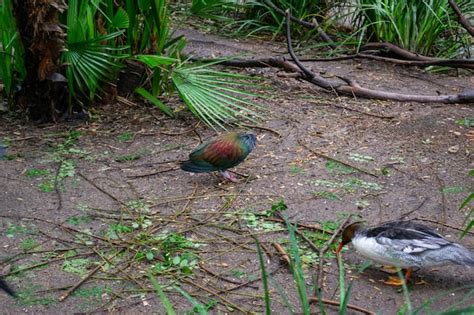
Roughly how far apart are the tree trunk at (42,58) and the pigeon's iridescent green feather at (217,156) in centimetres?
165

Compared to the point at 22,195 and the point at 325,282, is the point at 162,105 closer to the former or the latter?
the point at 22,195

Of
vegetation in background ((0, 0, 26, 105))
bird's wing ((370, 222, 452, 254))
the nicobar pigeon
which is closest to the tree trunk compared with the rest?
vegetation in background ((0, 0, 26, 105))

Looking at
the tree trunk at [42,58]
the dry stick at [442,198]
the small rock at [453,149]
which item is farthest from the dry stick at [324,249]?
the tree trunk at [42,58]

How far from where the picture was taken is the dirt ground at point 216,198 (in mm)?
3656

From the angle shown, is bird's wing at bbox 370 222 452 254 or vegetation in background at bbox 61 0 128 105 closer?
bird's wing at bbox 370 222 452 254

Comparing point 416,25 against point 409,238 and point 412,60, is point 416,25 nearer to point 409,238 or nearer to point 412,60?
point 412,60

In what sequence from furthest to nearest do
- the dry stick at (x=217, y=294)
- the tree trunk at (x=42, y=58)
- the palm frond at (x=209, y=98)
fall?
the palm frond at (x=209, y=98)
the tree trunk at (x=42, y=58)
the dry stick at (x=217, y=294)

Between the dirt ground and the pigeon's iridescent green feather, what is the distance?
152 mm

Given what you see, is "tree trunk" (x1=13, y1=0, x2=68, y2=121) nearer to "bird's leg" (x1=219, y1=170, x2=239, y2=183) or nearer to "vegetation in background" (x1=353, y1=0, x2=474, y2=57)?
Result: "bird's leg" (x1=219, y1=170, x2=239, y2=183)

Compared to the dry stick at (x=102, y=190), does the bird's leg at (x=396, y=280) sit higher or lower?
higher

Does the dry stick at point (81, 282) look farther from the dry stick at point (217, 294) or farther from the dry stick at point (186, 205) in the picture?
the dry stick at point (186, 205)

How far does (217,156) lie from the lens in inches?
191

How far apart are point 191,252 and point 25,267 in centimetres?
85

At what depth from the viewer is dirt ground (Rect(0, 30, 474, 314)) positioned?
12.0 feet
